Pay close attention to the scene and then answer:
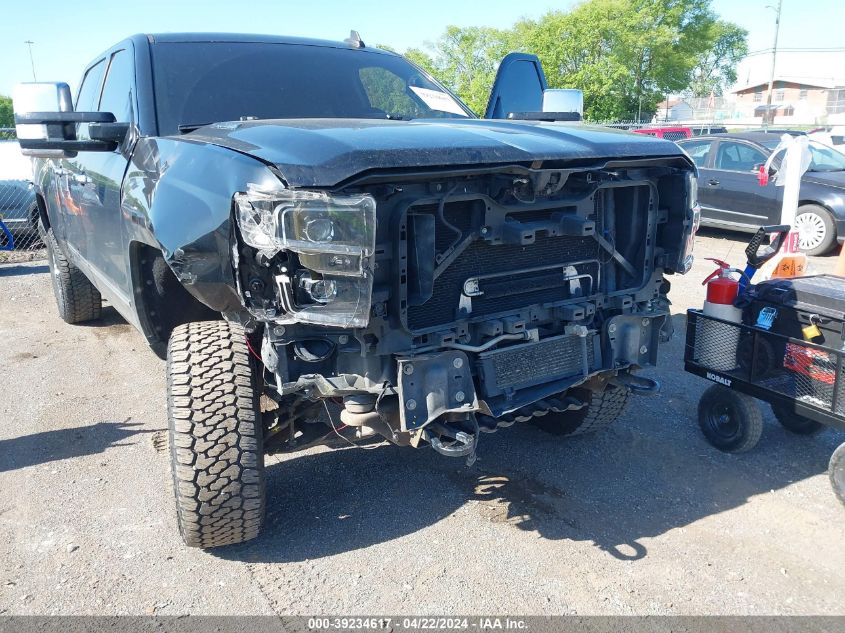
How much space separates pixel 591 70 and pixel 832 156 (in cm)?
2750

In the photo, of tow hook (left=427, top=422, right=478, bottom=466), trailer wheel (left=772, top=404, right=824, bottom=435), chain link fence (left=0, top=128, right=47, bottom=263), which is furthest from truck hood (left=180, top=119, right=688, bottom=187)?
chain link fence (left=0, top=128, right=47, bottom=263)

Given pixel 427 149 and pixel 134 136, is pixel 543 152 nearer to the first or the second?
pixel 427 149

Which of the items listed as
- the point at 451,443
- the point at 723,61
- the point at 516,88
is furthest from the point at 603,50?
the point at 451,443

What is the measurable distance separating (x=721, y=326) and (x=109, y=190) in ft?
10.5

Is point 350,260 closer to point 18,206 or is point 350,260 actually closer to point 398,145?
point 398,145

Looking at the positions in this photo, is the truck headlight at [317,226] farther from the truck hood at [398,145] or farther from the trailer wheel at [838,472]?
the trailer wheel at [838,472]

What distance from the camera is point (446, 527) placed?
121 inches

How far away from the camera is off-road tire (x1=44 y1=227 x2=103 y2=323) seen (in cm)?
575

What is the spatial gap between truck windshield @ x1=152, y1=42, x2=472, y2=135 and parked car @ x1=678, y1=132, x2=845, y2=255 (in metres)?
6.75

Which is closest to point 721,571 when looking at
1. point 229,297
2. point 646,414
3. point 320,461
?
point 646,414

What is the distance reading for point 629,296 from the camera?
314 centimetres

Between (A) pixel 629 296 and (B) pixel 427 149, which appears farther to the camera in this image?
(A) pixel 629 296

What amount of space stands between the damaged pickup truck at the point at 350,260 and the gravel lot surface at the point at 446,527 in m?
0.29

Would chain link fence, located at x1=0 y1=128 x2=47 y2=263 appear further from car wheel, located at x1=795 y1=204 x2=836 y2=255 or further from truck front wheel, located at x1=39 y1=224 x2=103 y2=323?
car wheel, located at x1=795 y1=204 x2=836 y2=255
